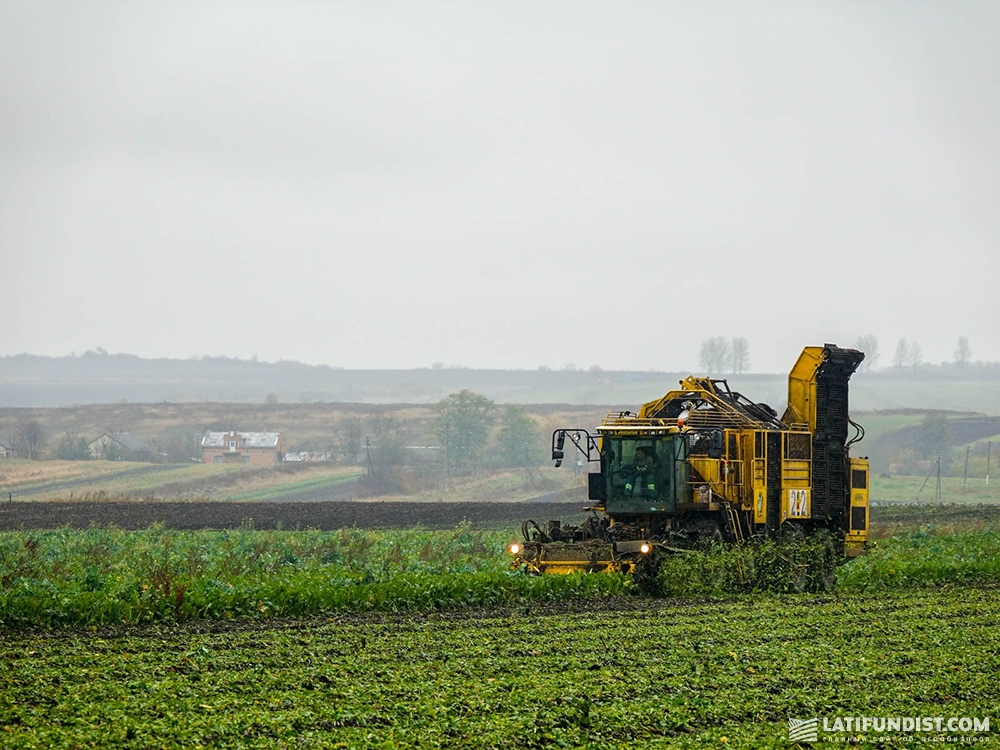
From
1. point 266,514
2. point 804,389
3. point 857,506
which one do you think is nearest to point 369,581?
point 804,389

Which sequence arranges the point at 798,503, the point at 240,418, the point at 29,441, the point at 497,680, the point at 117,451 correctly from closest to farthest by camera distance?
the point at 497,680 < the point at 798,503 < the point at 29,441 < the point at 117,451 < the point at 240,418

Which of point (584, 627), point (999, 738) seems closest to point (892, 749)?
point (999, 738)

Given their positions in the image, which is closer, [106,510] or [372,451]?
[106,510]

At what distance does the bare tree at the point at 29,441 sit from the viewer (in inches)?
4139

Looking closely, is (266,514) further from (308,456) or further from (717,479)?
(308,456)

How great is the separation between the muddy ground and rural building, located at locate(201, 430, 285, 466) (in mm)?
47187

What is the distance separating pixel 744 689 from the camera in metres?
Result: 12.7

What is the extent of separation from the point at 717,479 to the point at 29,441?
96.3m

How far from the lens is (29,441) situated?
10762 cm

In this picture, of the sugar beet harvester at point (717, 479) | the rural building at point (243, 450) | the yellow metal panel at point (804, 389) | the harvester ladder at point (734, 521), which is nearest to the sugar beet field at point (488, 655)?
the harvester ladder at point (734, 521)

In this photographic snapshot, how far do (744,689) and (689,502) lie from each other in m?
10.3

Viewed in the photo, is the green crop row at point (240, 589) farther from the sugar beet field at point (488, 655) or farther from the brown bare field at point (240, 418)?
the brown bare field at point (240, 418)

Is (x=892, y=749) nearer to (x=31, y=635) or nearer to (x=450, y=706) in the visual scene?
(x=450, y=706)

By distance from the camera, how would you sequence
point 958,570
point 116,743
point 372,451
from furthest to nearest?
point 372,451 < point 958,570 < point 116,743
